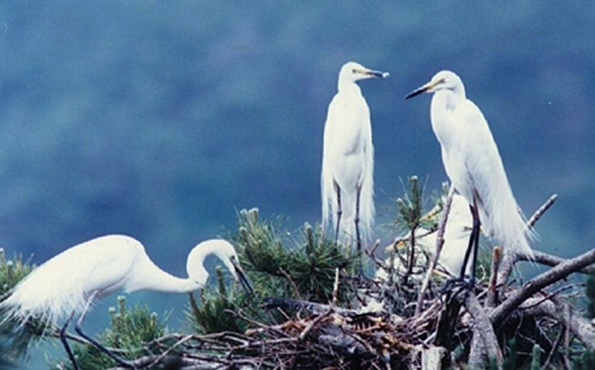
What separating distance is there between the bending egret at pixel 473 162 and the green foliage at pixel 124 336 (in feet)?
3.21

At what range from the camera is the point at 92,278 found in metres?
3.18

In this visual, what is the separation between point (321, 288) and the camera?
121 inches

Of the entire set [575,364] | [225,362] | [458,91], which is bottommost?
[575,364]

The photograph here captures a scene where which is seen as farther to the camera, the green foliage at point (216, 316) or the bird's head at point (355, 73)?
the bird's head at point (355, 73)

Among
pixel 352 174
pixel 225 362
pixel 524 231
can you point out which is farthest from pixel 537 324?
pixel 352 174

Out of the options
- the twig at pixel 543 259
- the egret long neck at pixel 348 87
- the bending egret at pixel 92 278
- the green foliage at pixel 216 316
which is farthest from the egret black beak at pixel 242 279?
the egret long neck at pixel 348 87

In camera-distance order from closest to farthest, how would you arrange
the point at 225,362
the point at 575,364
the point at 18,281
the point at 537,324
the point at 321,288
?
the point at 575,364 → the point at 225,362 → the point at 537,324 → the point at 321,288 → the point at 18,281

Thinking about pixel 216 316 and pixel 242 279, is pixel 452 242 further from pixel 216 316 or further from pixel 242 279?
pixel 216 316

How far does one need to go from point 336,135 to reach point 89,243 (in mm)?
1120

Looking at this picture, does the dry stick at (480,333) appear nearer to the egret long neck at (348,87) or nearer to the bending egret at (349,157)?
the bending egret at (349,157)

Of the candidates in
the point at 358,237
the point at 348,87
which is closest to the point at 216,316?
the point at 358,237

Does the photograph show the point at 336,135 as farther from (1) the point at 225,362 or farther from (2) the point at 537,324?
(1) the point at 225,362

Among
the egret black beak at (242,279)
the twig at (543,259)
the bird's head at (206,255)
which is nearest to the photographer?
the twig at (543,259)

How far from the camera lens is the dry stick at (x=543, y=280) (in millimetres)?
2248
